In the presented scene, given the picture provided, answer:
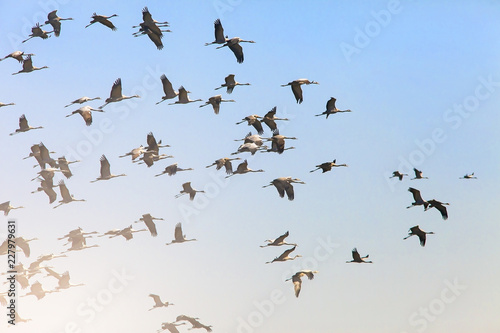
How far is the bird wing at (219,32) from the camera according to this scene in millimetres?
42938

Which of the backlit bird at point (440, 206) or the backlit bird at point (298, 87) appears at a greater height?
the backlit bird at point (298, 87)

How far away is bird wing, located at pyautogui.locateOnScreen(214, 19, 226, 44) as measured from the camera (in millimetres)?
42938

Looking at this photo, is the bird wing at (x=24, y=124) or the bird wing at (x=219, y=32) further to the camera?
the bird wing at (x=24, y=124)

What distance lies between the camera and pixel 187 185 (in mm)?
50250

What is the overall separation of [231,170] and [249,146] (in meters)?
6.09

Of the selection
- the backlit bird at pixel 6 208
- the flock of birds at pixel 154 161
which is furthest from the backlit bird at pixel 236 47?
the backlit bird at pixel 6 208

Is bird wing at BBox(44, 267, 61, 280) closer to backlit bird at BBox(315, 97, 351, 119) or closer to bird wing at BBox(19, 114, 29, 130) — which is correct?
bird wing at BBox(19, 114, 29, 130)

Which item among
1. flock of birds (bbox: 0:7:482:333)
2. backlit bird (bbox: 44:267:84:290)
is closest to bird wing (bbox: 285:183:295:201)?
flock of birds (bbox: 0:7:482:333)

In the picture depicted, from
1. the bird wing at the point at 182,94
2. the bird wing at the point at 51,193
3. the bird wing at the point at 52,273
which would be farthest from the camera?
the bird wing at the point at 52,273

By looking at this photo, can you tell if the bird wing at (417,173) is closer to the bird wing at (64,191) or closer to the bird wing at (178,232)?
the bird wing at (178,232)

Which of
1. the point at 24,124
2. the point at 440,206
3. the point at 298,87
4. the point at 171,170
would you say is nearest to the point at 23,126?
the point at 24,124

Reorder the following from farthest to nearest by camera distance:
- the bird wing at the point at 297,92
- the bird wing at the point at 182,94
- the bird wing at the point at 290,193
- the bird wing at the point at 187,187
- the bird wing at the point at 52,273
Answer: the bird wing at the point at 52,273 < the bird wing at the point at 187,187 < the bird wing at the point at 182,94 < the bird wing at the point at 297,92 < the bird wing at the point at 290,193

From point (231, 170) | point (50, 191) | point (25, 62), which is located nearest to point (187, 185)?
point (231, 170)

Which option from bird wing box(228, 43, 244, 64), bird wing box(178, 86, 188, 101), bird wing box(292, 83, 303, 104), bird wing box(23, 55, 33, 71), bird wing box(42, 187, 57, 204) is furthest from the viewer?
bird wing box(42, 187, 57, 204)
